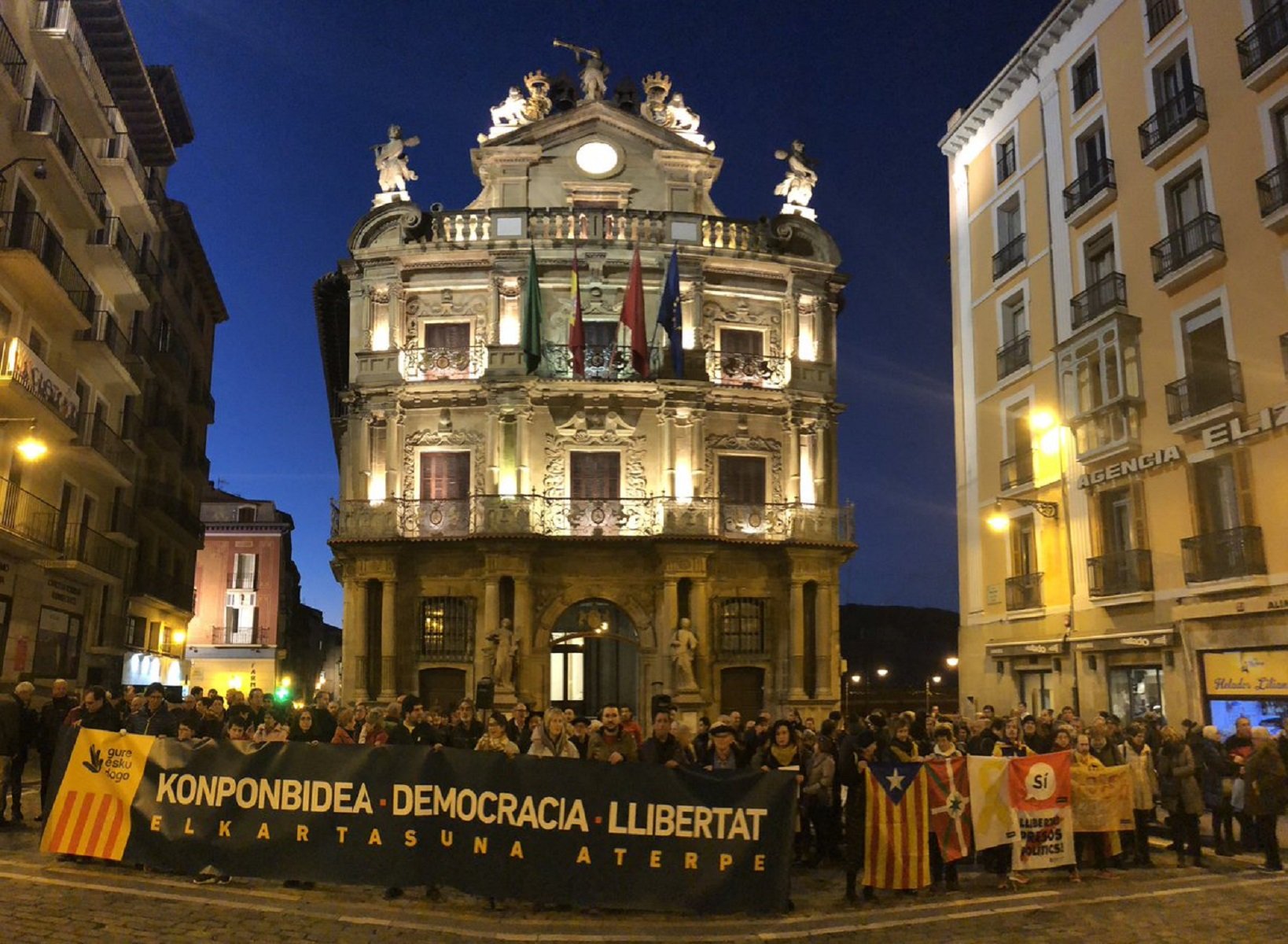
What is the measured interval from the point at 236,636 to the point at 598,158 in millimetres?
35853

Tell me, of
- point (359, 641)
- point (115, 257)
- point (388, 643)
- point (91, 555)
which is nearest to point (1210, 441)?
point (388, 643)

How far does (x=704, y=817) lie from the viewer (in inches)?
398

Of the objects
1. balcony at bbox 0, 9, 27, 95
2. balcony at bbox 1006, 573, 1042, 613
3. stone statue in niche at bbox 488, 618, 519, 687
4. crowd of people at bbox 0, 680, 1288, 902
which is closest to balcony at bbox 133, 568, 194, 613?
stone statue in niche at bbox 488, 618, 519, 687

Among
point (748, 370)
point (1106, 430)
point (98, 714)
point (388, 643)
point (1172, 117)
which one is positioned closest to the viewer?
point (98, 714)

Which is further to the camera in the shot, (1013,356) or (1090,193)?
(1013,356)

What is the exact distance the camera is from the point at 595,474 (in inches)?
1259

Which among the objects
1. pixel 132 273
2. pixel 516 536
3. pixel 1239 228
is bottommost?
pixel 516 536

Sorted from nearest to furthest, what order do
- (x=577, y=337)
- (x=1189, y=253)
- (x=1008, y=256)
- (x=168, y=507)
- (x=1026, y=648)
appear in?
(x=1189, y=253), (x=1026, y=648), (x=1008, y=256), (x=577, y=337), (x=168, y=507)

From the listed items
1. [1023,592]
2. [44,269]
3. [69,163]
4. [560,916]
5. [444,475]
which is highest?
[69,163]

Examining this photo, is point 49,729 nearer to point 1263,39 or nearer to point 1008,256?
point 1263,39

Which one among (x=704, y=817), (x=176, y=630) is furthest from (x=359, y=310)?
(x=704, y=817)

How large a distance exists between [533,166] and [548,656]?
14982 mm

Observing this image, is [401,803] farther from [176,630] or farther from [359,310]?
[176,630]

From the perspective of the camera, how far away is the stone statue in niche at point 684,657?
29484mm
